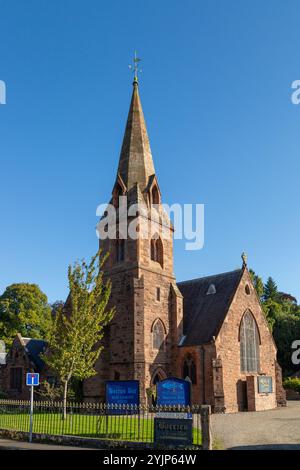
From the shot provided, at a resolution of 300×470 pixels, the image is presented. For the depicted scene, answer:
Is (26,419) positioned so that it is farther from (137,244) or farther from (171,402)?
(137,244)

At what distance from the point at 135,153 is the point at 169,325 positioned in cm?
1391

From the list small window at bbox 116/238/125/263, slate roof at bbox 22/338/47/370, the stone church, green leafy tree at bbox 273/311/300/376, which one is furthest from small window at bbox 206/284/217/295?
green leafy tree at bbox 273/311/300/376

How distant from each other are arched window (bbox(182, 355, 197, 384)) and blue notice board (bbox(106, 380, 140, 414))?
1501 centimetres

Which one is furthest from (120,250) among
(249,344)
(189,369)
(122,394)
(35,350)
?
(122,394)

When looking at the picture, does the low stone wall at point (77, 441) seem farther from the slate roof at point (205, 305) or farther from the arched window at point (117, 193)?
the arched window at point (117, 193)

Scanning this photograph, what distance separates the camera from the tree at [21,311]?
184 ft

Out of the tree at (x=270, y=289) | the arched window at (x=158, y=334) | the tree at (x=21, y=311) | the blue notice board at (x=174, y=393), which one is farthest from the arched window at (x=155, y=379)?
the tree at (x=270, y=289)

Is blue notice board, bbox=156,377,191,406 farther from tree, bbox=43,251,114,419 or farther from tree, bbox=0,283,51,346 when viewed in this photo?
tree, bbox=0,283,51,346

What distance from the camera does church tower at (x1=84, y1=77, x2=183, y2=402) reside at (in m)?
31.8

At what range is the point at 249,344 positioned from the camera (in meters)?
35.6

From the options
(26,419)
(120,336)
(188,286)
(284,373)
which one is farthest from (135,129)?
(284,373)

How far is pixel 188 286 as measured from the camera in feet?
132

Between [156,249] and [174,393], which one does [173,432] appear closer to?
[174,393]
